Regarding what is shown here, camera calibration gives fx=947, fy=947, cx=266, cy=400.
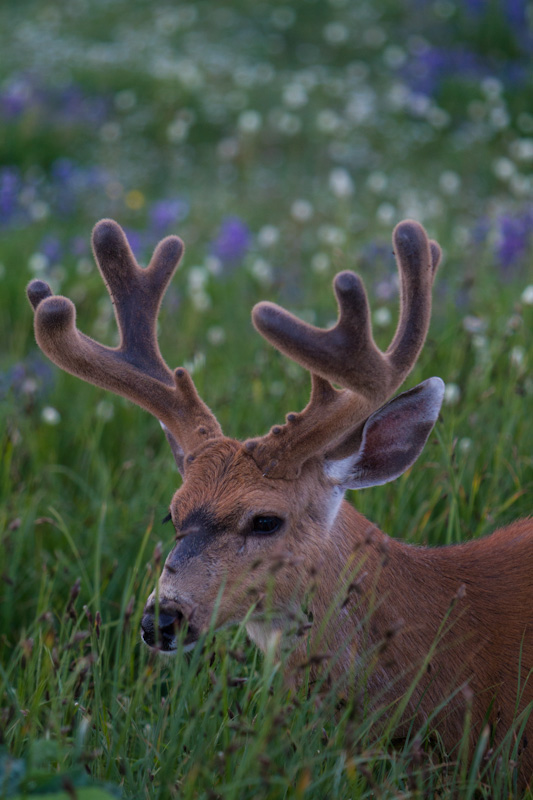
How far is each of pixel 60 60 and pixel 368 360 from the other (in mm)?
11976

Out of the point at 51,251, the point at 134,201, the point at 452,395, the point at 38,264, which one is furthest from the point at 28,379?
the point at 134,201

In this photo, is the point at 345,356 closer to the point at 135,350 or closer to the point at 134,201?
the point at 135,350

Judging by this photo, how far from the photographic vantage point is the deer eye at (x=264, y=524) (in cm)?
264

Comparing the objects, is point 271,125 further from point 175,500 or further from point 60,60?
point 175,500

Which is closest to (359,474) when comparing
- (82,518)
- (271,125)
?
(82,518)

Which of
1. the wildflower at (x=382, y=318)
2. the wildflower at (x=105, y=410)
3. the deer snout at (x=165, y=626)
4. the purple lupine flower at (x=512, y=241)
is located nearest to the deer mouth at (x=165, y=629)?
the deer snout at (x=165, y=626)

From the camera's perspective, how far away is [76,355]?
2869mm

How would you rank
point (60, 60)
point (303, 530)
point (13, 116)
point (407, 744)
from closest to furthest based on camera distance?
1. point (407, 744)
2. point (303, 530)
3. point (13, 116)
4. point (60, 60)

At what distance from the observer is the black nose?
2412mm

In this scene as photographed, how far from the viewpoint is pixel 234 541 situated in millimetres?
2604

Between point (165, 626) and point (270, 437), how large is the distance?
0.63m

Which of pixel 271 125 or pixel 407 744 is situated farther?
pixel 271 125

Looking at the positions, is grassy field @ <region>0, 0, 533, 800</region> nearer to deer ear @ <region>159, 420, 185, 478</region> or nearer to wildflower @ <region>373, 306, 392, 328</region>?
wildflower @ <region>373, 306, 392, 328</region>

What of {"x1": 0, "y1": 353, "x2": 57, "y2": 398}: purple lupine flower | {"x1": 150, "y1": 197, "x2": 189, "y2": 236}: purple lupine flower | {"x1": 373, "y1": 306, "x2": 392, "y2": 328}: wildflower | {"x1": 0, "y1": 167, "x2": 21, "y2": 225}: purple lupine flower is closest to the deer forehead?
{"x1": 0, "y1": 353, "x2": 57, "y2": 398}: purple lupine flower
